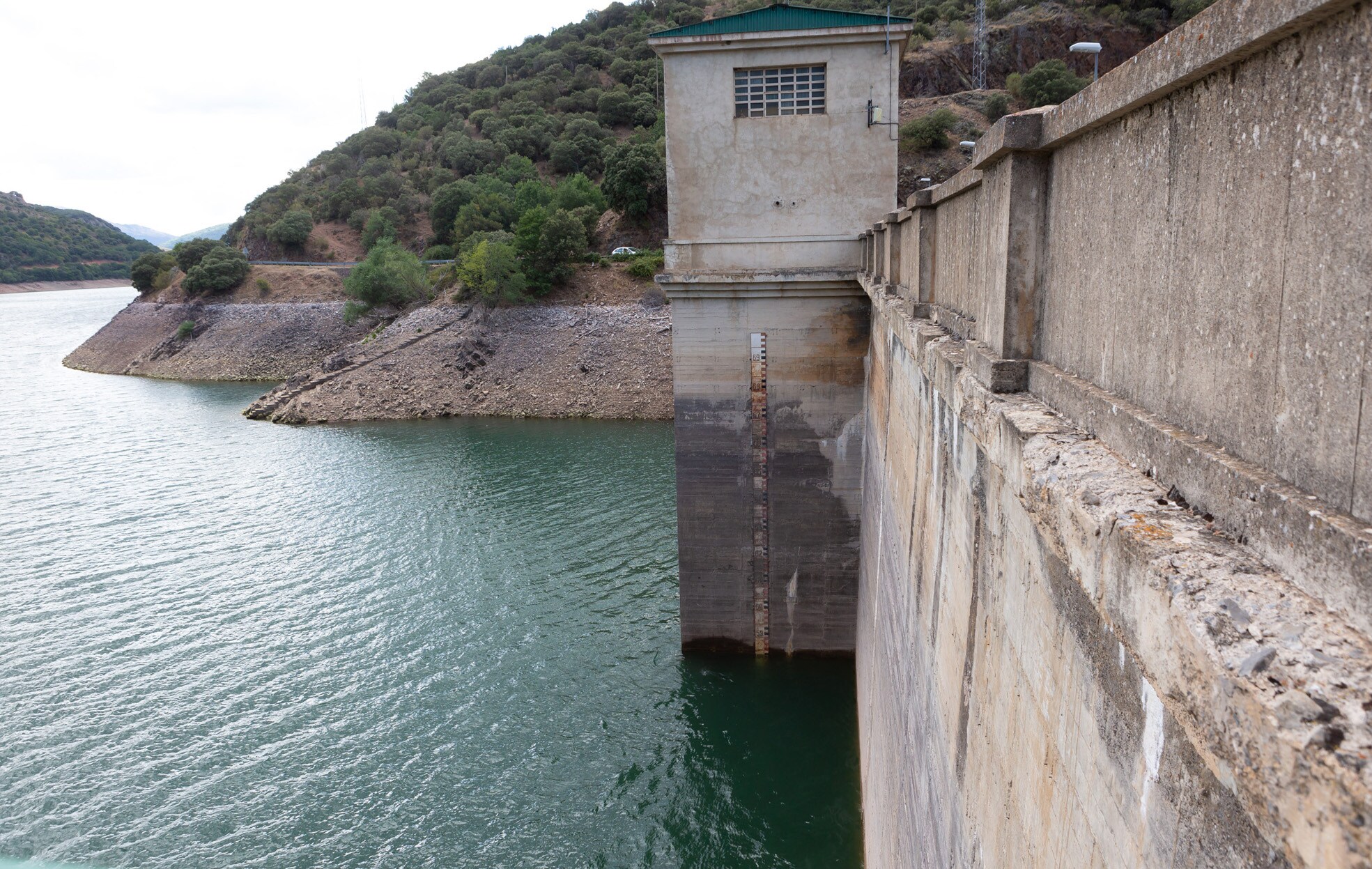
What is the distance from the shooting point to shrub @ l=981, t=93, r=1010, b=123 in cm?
4600

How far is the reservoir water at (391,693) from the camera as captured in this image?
10383 mm

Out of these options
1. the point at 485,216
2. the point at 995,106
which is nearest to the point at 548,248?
the point at 485,216

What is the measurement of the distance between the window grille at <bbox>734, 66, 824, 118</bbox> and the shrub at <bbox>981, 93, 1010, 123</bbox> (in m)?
37.7

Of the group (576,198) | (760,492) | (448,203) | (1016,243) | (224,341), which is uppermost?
(448,203)

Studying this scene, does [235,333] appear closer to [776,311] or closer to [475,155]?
[475,155]

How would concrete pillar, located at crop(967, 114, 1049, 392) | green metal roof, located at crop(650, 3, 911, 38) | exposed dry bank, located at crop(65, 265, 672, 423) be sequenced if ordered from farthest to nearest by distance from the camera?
exposed dry bank, located at crop(65, 265, 672, 423) < green metal roof, located at crop(650, 3, 911, 38) < concrete pillar, located at crop(967, 114, 1049, 392)

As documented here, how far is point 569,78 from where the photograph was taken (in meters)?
78.5

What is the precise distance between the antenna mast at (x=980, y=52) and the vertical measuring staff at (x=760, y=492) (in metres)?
44.9

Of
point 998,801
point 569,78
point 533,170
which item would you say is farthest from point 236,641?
point 569,78

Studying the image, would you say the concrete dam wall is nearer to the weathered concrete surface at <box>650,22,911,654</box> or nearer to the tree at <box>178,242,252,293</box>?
the weathered concrete surface at <box>650,22,911,654</box>

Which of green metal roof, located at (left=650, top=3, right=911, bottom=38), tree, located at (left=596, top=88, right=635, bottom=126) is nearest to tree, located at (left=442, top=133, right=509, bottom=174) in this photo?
tree, located at (left=596, top=88, right=635, bottom=126)

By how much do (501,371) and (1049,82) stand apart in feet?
108

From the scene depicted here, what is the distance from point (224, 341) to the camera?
5006 centimetres

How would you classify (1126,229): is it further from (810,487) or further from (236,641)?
(236,641)
